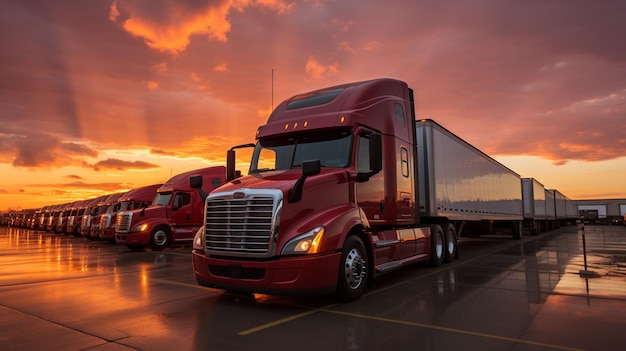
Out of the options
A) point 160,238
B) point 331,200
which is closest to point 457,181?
point 331,200

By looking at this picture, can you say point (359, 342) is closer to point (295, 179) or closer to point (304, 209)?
point (304, 209)

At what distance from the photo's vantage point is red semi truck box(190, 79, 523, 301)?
20.1 ft

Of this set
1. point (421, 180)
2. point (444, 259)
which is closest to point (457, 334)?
point (421, 180)

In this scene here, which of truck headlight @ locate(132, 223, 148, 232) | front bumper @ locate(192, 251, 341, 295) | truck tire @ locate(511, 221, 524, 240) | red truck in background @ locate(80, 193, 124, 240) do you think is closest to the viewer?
front bumper @ locate(192, 251, 341, 295)

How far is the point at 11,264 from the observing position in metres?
12.8

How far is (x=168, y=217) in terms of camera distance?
61.5 ft

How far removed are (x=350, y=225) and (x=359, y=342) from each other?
2326 mm

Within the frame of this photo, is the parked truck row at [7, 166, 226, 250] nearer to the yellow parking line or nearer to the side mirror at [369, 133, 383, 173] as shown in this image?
the side mirror at [369, 133, 383, 173]

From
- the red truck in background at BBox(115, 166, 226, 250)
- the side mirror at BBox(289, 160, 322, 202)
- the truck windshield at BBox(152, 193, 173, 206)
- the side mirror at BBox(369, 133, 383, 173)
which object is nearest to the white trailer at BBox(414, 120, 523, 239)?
the side mirror at BBox(369, 133, 383, 173)

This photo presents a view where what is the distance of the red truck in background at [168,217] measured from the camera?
711 inches

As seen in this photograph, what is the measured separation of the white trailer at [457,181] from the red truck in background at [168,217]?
36.1ft

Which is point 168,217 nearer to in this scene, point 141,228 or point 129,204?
point 141,228

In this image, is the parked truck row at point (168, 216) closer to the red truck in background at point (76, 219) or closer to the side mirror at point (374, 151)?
the side mirror at point (374, 151)

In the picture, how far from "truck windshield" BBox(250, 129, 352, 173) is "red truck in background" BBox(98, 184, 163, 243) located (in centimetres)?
1650
